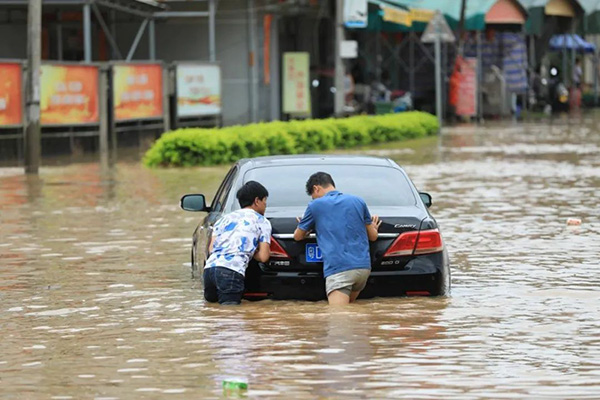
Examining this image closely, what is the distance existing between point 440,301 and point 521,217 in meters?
7.24

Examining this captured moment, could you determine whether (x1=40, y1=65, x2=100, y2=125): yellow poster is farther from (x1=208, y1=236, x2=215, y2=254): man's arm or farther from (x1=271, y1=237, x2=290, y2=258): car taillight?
(x1=271, y1=237, x2=290, y2=258): car taillight

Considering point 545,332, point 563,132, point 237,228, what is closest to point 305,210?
point 237,228

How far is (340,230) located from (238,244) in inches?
28.4

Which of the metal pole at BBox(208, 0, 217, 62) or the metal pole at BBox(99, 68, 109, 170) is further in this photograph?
the metal pole at BBox(208, 0, 217, 62)

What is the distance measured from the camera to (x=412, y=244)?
10828 millimetres

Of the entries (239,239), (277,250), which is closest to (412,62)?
(277,250)

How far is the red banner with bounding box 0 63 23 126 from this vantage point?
94.5ft

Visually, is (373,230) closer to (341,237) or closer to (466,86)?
(341,237)

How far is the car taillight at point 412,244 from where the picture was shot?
1083 cm

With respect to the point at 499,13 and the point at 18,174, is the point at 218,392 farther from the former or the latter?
the point at 499,13

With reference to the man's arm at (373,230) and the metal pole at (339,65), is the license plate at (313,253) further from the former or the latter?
the metal pole at (339,65)

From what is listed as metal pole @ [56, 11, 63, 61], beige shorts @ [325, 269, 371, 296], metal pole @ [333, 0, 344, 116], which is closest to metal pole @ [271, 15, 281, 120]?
metal pole @ [333, 0, 344, 116]

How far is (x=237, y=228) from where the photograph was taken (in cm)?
1078

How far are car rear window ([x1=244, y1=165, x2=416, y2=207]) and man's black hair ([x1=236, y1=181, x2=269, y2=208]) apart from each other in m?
0.45
